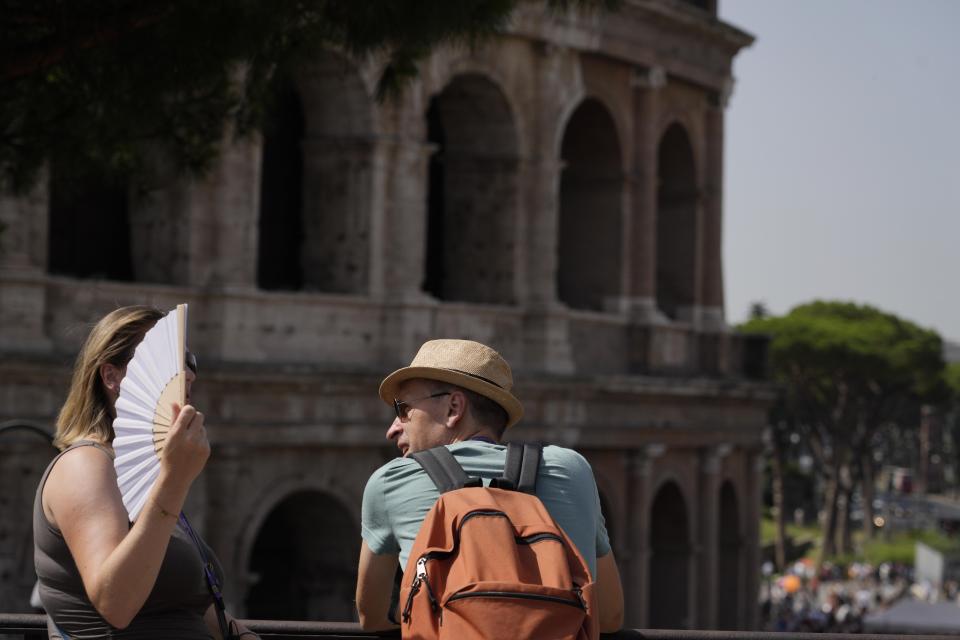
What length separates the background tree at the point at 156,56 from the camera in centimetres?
780

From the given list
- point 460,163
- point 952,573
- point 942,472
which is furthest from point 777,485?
point 942,472

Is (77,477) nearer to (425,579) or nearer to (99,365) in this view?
(99,365)

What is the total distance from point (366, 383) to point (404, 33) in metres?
10.1

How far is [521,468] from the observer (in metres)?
3.77

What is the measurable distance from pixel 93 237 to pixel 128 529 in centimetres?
1523

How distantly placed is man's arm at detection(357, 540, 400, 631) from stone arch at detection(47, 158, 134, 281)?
14.1 meters

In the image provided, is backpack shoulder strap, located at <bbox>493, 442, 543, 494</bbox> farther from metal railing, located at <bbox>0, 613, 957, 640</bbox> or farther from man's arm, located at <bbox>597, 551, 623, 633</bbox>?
metal railing, located at <bbox>0, 613, 957, 640</bbox>

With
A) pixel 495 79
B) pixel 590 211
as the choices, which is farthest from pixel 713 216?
pixel 495 79

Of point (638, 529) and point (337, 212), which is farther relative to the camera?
point (638, 529)

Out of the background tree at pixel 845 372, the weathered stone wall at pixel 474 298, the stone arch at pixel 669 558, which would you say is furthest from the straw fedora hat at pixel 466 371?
the background tree at pixel 845 372

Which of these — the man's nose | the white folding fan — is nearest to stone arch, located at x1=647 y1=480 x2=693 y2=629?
the man's nose

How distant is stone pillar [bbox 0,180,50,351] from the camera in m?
15.4

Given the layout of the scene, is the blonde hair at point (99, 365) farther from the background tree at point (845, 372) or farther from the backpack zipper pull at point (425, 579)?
the background tree at point (845, 372)

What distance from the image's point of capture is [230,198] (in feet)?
57.6
